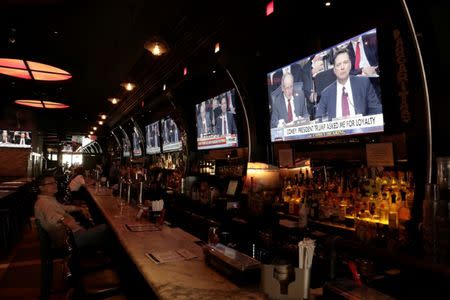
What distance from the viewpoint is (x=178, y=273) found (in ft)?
6.03

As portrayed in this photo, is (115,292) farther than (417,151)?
Yes

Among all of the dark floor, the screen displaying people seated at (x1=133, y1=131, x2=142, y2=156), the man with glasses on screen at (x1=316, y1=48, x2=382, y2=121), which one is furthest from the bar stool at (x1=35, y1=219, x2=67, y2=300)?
the screen displaying people seated at (x1=133, y1=131, x2=142, y2=156)

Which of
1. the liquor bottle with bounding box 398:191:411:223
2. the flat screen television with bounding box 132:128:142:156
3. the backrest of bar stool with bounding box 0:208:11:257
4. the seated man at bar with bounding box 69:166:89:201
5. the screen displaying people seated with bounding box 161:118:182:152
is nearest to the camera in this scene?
the liquor bottle with bounding box 398:191:411:223

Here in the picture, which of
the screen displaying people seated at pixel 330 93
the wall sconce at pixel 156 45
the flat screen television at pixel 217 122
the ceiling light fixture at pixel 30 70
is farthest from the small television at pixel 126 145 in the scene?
the screen displaying people seated at pixel 330 93

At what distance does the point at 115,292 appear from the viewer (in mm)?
2336

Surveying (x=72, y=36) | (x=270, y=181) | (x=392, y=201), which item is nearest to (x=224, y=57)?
(x=270, y=181)

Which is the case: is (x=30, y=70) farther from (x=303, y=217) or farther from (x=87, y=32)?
(x=303, y=217)

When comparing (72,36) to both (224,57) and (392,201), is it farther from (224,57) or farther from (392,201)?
(392,201)

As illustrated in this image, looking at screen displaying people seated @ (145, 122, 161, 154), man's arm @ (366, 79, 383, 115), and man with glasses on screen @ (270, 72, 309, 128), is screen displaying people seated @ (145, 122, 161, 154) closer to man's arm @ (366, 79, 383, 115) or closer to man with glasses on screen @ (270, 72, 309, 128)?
man with glasses on screen @ (270, 72, 309, 128)

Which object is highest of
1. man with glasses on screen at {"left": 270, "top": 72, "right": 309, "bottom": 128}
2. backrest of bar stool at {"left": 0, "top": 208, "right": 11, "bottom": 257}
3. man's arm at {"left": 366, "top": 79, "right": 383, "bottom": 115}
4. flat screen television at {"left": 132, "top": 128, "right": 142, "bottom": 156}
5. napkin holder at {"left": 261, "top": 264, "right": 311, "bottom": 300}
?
flat screen television at {"left": 132, "top": 128, "right": 142, "bottom": 156}

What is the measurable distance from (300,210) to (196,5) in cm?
289

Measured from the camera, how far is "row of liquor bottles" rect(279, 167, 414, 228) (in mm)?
2377

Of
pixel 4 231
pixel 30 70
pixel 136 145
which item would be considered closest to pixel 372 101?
pixel 4 231

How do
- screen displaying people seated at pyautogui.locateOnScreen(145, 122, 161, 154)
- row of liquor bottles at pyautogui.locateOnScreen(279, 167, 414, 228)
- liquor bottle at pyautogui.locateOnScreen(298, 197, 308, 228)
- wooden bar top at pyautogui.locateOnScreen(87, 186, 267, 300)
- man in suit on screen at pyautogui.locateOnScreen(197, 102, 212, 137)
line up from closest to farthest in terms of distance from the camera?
wooden bar top at pyautogui.locateOnScreen(87, 186, 267, 300)
row of liquor bottles at pyautogui.locateOnScreen(279, 167, 414, 228)
liquor bottle at pyautogui.locateOnScreen(298, 197, 308, 228)
man in suit on screen at pyautogui.locateOnScreen(197, 102, 212, 137)
screen displaying people seated at pyautogui.locateOnScreen(145, 122, 161, 154)
